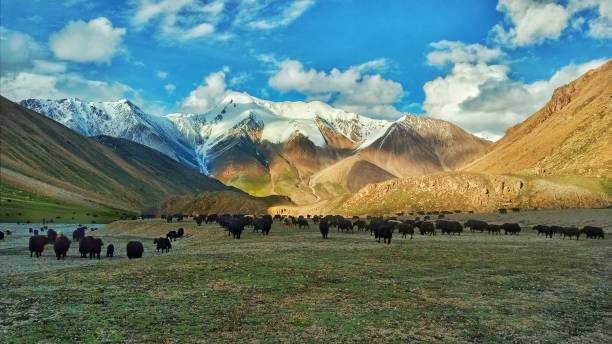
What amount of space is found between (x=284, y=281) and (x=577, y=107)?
662 ft

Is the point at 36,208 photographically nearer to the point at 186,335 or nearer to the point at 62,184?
the point at 62,184

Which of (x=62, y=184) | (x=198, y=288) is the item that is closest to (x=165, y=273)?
(x=198, y=288)

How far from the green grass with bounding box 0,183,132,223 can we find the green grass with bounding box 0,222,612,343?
103 metres

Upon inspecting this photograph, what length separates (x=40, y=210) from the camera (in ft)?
423

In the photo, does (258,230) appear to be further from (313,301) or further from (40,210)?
(40,210)

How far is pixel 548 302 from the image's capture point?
797 inches

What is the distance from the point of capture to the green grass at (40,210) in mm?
118019

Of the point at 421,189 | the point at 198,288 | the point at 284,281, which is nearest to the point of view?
the point at 198,288

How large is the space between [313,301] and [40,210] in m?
129

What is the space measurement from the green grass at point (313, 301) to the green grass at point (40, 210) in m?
103

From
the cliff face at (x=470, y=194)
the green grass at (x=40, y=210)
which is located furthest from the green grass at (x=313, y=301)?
the green grass at (x=40, y=210)

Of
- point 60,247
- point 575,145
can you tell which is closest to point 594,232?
point 60,247

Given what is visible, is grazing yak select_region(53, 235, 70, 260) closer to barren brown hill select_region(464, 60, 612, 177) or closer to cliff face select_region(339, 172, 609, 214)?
cliff face select_region(339, 172, 609, 214)

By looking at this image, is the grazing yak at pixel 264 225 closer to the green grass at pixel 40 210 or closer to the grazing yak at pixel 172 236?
the grazing yak at pixel 172 236
